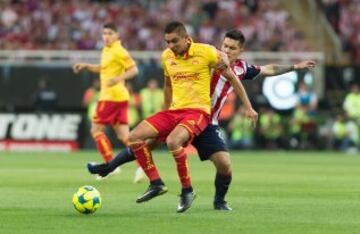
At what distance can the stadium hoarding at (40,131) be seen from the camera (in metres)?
32.2

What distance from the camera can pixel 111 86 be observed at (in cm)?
1881

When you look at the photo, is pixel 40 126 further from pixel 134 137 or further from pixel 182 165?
pixel 182 165

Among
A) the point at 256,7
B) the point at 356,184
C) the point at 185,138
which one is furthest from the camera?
the point at 256,7

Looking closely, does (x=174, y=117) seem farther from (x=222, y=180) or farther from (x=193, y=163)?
(x=193, y=163)

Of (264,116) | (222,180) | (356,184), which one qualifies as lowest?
(264,116)

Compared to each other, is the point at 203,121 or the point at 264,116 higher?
the point at 203,121

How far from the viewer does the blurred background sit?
108 ft

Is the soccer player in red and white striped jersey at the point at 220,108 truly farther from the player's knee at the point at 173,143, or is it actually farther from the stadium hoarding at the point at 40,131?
the stadium hoarding at the point at 40,131

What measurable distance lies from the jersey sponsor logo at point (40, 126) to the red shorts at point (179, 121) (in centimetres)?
2002

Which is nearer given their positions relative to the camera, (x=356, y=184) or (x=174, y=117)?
(x=174, y=117)

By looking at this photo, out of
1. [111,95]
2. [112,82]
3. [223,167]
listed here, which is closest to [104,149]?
[111,95]

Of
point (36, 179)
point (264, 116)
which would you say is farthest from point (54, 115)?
point (36, 179)

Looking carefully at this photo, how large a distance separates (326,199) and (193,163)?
10.6 m

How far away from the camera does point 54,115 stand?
32.8 meters
